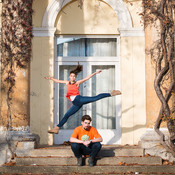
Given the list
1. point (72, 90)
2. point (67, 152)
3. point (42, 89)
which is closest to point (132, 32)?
point (72, 90)

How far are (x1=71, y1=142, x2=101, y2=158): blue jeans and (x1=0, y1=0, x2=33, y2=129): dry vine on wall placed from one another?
Answer: 170 cm

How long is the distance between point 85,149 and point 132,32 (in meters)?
3.49

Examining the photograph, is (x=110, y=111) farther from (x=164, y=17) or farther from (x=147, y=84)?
(x=164, y=17)

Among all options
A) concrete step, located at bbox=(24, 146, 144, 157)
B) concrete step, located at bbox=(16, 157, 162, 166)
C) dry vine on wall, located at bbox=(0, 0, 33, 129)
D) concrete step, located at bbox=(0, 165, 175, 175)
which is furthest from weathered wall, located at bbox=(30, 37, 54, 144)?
concrete step, located at bbox=(0, 165, 175, 175)

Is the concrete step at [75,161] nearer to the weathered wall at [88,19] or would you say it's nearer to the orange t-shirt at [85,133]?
the orange t-shirt at [85,133]

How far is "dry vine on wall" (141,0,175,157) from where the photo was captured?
6648 millimetres

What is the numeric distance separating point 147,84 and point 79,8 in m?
2.69

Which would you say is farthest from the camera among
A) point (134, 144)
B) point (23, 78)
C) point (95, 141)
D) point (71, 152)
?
point (134, 144)

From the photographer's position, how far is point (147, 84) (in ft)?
23.0

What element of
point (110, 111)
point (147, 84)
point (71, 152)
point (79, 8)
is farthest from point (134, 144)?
point (79, 8)

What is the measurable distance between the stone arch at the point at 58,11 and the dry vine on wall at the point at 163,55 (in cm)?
98

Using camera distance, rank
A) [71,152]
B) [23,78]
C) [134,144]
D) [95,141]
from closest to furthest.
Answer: [95,141]
[71,152]
[23,78]
[134,144]

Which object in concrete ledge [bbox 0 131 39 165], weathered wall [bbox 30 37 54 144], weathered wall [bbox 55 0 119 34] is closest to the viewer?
concrete ledge [bbox 0 131 39 165]

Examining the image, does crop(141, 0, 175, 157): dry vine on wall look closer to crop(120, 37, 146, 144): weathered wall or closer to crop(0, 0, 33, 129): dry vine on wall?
crop(120, 37, 146, 144): weathered wall
